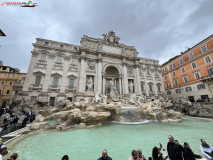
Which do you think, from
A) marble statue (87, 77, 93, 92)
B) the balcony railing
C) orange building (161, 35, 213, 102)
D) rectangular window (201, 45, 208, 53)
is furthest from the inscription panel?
the balcony railing

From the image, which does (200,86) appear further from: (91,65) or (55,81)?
(55,81)

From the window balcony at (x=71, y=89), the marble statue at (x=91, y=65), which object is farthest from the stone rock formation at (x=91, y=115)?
the marble statue at (x=91, y=65)

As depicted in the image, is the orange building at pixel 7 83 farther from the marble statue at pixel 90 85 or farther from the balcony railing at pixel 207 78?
the balcony railing at pixel 207 78

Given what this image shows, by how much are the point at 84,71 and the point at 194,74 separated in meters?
23.8

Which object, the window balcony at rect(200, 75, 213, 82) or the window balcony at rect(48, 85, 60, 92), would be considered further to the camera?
the window balcony at rect(200, 75, 213, 82)

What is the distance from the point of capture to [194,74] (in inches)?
757

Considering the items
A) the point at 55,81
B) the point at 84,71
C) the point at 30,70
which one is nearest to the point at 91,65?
the point at 84,71

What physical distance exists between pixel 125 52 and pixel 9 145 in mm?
22911

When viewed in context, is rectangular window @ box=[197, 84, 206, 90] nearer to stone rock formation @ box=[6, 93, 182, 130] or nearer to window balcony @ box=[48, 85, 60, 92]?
stone rock formation @ box=[6, 93, 182, 130]

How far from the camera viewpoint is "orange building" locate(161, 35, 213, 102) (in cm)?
1672

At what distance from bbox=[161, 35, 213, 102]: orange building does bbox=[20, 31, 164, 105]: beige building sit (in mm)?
4510

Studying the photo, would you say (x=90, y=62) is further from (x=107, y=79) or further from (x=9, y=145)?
(x=9, y=145)

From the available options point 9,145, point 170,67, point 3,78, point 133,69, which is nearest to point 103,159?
point 9,145

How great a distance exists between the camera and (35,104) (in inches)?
520
